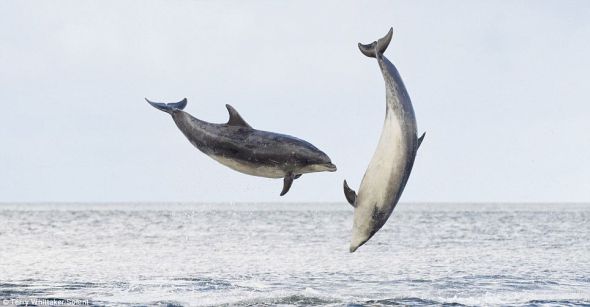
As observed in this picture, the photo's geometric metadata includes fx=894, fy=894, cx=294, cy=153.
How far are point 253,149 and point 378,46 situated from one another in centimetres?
233

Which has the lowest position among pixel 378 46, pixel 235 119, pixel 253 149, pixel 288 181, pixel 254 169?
pixel 288 181

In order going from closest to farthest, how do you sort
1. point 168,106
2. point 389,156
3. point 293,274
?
1. point 389,156
2. point 168,106
3. point 293,274

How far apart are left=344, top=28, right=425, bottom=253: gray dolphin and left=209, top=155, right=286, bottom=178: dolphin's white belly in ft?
3.40

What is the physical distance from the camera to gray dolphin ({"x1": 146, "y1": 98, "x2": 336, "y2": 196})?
12.8 meters

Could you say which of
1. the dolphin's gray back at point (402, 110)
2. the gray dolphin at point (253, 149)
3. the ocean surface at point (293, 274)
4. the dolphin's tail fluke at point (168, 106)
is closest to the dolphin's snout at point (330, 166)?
the gray dolphin at point (253, 149)

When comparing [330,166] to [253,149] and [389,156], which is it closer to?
[389,156]

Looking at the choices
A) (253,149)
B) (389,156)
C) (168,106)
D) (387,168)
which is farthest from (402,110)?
(168,106)

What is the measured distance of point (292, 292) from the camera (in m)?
29.4

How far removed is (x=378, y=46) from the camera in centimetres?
1285

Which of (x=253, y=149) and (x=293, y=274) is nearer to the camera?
(x=253, y=149)

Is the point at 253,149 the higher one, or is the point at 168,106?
the point at 168,106

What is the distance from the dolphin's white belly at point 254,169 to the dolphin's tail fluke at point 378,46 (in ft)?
7.01

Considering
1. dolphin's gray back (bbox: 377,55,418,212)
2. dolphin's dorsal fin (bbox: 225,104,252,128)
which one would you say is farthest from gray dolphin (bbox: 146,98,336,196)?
dolphin's gray back (bbox: 377,55,418,212)

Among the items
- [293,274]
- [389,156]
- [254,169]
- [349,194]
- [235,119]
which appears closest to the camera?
[389,156]
